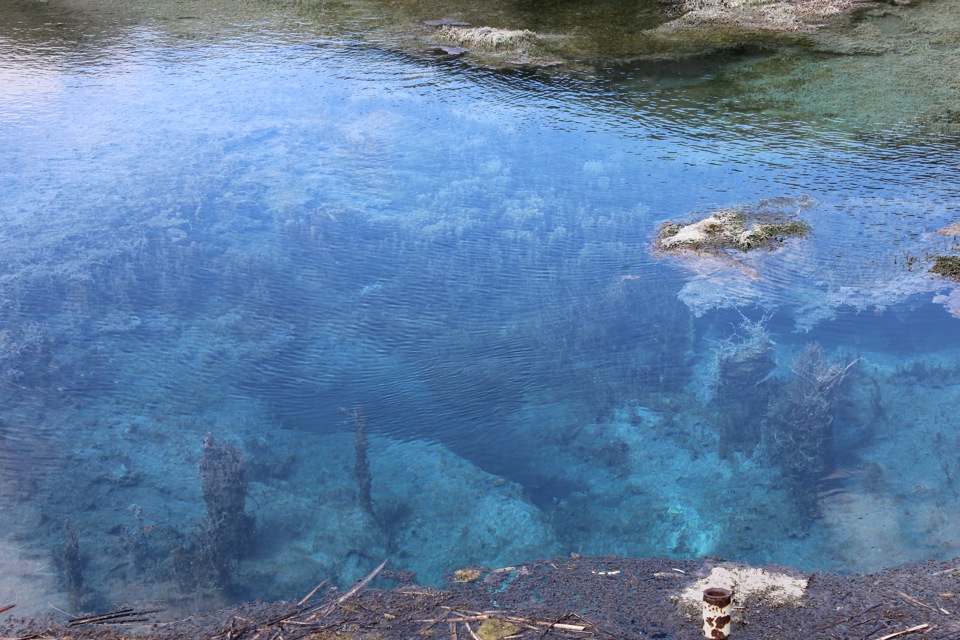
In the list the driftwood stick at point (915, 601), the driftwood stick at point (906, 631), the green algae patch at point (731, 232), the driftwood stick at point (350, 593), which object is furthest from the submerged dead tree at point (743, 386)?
the driftwood stick at point (350, 593)

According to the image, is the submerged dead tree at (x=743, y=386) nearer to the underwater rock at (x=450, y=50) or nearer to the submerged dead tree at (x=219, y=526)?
the submerged dead tree at (x=219, y=526)

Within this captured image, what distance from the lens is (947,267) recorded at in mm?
6734

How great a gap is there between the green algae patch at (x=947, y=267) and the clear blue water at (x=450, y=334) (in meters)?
0.26

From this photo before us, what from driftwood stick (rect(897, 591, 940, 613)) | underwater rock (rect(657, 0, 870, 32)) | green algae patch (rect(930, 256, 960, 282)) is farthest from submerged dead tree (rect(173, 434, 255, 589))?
underwater rock (rect(657, 0, 870, 32))

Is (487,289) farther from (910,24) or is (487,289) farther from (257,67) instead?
(910,24)

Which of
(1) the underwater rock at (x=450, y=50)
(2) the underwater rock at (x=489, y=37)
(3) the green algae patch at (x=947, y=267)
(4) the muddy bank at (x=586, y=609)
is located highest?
(2) the underwater rock at (x=489, y=37)

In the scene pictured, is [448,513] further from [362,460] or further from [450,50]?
[450,50]

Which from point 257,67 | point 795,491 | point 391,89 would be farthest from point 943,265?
point 257,67

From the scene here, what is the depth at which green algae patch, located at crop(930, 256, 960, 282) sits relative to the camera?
668cm

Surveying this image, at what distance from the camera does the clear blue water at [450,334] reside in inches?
185

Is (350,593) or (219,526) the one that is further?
(219,526)

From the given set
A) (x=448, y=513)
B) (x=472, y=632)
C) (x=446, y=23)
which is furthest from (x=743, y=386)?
(x=446, y=23)

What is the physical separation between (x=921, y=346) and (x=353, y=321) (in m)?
4.16

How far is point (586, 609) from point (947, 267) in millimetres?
4734
